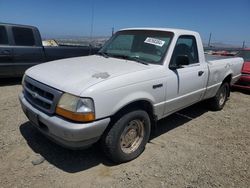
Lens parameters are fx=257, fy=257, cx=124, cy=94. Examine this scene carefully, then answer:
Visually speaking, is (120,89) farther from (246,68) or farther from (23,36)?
(246,68)

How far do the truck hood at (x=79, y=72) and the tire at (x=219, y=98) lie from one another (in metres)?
2.88

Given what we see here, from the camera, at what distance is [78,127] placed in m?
2.87

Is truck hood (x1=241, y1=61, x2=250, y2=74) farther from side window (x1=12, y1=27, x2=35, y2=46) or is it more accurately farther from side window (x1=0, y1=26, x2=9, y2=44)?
side window (x1=0, y1=26, x2=9, y2=44)

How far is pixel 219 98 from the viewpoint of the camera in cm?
614

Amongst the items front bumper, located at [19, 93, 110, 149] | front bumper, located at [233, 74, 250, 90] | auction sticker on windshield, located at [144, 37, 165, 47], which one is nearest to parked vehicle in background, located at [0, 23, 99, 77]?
auction sticker on windshield, located at [144, 37, 165, 47]

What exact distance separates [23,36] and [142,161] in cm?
560

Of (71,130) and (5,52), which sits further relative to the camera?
(5,52)

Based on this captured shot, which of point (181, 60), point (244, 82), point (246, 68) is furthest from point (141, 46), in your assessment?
point (246, 68)

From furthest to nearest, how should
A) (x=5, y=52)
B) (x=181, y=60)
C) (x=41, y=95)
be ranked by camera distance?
1. (x=5, y=52)
2. (x=181, y=60)
3. (x=41, y=95)

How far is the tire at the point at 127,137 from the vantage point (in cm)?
328

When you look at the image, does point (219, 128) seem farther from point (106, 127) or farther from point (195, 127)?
point (106, 127)

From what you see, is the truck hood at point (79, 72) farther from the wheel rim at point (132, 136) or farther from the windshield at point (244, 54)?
the windshield at point (244, 54)

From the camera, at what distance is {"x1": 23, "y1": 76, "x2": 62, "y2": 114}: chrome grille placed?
3.04 metres

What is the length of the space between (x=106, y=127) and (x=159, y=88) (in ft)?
3.54
